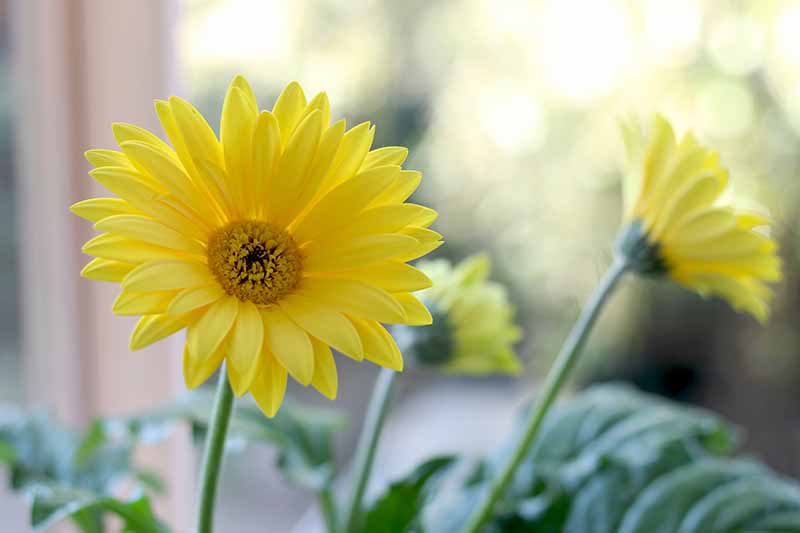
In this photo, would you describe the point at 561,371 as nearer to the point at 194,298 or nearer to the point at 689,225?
the point at 689,225

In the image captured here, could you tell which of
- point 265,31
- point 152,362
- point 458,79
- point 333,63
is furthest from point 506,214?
point 152,362

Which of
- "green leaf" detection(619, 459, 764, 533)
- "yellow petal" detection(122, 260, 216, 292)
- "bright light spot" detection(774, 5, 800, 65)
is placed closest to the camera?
"yellow petal" detection(122, 260, 216, 292)

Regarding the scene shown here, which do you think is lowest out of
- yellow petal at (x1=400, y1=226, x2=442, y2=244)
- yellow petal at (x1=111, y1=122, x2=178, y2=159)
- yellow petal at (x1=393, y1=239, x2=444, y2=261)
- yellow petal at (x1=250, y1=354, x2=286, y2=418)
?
yellow petal at (x1=250, y1=354, x2=286, y2=418)

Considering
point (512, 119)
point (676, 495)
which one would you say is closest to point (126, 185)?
point (676, 495)

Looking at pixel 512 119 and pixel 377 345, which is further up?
pixel 512 119

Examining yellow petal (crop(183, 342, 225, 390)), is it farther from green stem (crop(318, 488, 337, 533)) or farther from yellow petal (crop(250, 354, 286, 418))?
green stem (crop(318, 488, 337, 533))

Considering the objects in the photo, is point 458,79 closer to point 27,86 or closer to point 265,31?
point 265,31

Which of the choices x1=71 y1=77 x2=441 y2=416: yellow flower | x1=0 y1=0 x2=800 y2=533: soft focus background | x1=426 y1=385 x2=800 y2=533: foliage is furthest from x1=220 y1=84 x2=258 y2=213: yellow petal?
x1=0 y1=0 x2=800 y2=533: soft focus background

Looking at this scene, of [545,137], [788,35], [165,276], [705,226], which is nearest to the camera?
[165,276]
